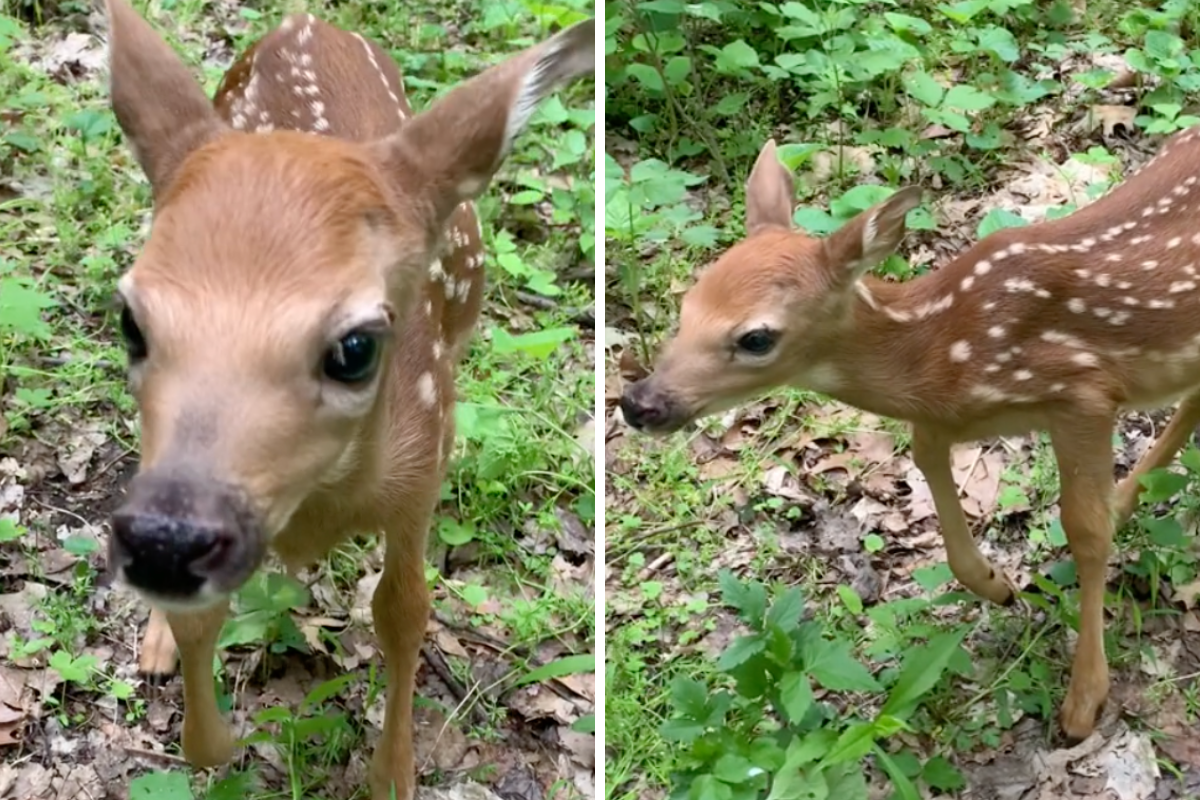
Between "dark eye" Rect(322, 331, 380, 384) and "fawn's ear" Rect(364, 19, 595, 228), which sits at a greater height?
"fawn's ear" Rect(364, 19, 595, 228)

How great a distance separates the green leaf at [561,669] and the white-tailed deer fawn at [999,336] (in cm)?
70

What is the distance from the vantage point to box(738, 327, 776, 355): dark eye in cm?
339

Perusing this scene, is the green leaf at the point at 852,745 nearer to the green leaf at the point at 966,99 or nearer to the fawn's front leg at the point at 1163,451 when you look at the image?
the fawn's front leg at the point at 1163,451

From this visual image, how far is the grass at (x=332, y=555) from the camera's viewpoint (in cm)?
346

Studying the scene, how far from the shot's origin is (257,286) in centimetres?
206

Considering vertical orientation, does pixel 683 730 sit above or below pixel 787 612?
below

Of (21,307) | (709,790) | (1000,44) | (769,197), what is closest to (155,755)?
(21,307)

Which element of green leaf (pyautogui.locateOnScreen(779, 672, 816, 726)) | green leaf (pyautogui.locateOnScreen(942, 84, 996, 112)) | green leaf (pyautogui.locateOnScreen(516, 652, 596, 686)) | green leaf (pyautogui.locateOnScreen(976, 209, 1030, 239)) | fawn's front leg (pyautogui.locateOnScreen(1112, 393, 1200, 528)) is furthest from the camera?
green leaf (pyautogui.locateOnScreen(942, 84, 996, 112))

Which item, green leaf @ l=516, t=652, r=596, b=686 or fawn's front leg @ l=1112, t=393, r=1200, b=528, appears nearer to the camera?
green leaf @ l=516, t=652, r=596, b=686

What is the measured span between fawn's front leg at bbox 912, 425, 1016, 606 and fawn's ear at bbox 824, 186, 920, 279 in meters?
0.56

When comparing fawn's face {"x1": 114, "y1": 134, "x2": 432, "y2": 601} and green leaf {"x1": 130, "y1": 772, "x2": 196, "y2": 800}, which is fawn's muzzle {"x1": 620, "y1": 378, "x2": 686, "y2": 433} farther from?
green leaf {"x1": 130, "y1": 772, "x2": 196, "y2": 800}

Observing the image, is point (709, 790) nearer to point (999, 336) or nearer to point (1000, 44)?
point (999, 336)

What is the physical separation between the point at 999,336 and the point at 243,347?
213 centimetres

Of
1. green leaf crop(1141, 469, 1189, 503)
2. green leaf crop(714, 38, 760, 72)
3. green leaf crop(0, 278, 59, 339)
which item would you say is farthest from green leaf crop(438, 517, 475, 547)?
green leaf crop(714, 38, 760, 72)
